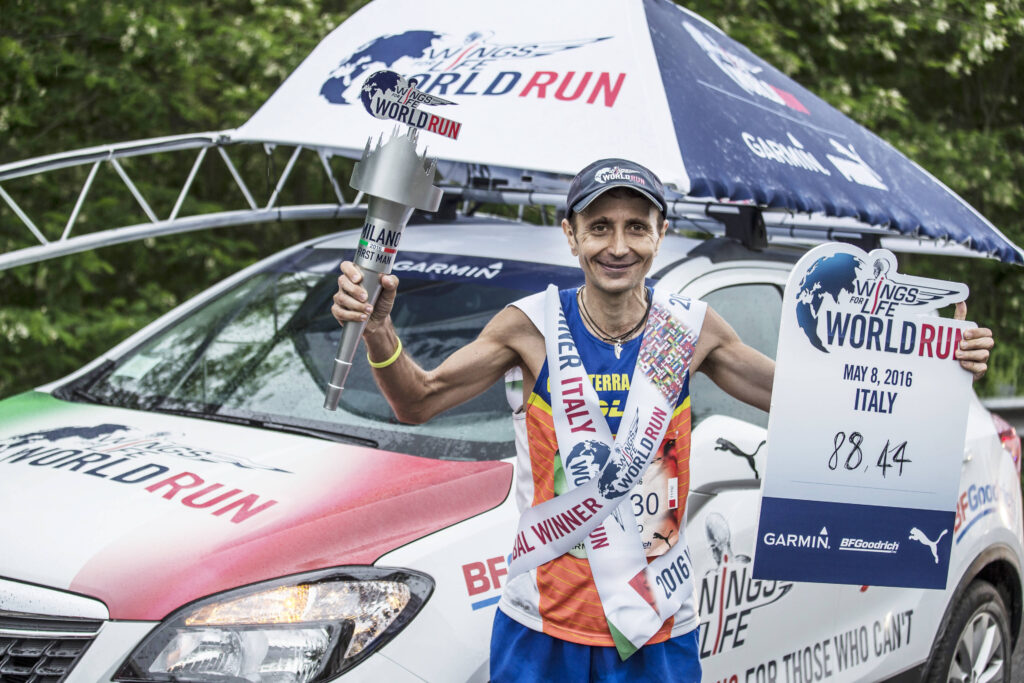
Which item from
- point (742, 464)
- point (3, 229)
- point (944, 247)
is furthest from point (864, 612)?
point (3, 229)

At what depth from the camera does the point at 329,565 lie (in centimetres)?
250

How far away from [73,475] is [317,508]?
0.67 m

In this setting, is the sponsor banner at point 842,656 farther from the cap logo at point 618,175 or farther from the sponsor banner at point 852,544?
the cap logo at point 618,175

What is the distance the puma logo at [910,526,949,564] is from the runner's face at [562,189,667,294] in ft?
3.52

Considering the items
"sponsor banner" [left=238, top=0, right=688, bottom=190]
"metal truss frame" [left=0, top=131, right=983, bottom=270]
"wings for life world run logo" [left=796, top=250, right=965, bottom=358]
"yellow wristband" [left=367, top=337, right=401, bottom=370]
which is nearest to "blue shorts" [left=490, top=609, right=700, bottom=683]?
"yellow wristband" [left=367, top=337, right=401, bottom=370]

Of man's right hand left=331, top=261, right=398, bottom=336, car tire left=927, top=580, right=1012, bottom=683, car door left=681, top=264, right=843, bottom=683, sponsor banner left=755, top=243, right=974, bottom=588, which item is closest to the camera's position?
man's right hand left=331, top=261, right=398, bottom=336

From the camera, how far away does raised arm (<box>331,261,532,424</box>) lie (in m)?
2.39

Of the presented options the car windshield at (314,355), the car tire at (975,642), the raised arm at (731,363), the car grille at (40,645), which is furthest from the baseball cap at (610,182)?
the car tire at (975,642)

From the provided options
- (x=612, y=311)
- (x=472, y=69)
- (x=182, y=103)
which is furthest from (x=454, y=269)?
(x=182, y=103)

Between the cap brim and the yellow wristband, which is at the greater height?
the cap brim

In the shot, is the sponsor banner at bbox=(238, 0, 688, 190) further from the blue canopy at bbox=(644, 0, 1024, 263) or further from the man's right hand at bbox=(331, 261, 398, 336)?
the man's right hand at bbox=(331, 261, 398, 336)

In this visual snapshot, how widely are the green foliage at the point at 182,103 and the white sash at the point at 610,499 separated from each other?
4.76 metres

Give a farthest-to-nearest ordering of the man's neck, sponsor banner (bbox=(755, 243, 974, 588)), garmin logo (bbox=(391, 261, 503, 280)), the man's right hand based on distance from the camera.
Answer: garmin logo (bbox=(391, 261, 503, 280)) < sponsor banner (bbox=(755, 243, 974, 588)) < the man's neck < the man's right hand

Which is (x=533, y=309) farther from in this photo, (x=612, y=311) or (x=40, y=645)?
(x=40, y=645)
